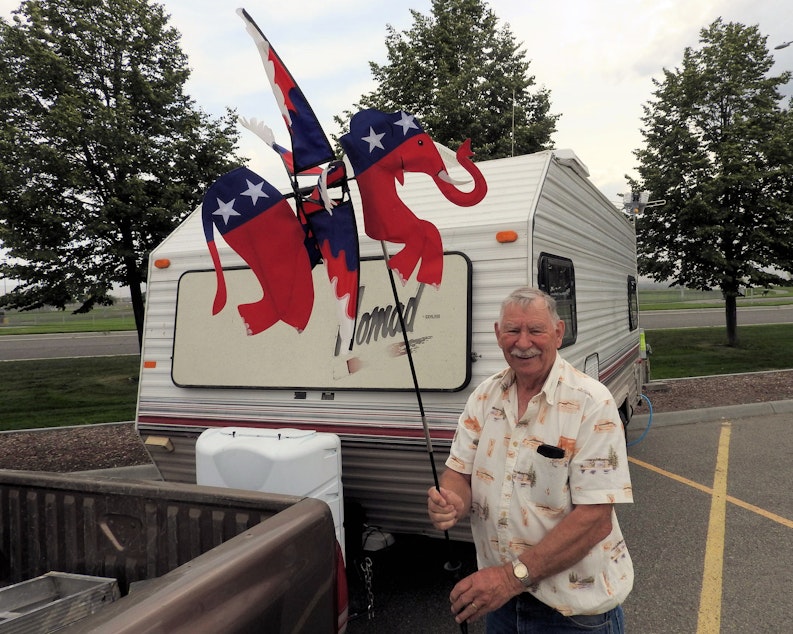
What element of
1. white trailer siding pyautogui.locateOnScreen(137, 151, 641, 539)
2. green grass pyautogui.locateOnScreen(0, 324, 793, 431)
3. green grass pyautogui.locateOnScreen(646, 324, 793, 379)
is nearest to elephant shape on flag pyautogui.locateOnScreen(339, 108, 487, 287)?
white trailer siding pyautogui.locateOnScreen(137, 151, 641, 539)

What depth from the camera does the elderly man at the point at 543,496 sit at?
1848 millimetres

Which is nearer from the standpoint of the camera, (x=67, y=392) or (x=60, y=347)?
(x=67, y=392)

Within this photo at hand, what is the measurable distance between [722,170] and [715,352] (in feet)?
15.1

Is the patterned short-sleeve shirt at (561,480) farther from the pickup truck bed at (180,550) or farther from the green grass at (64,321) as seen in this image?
the green grass at (64,321)

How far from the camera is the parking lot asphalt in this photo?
11.9ft

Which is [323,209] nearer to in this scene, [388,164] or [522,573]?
[388,164]

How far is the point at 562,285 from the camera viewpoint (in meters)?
4.22

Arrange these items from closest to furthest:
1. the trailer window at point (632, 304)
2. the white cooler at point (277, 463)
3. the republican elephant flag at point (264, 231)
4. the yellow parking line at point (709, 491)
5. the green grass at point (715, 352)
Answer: the republican elephant flag at point (264, 231)
the white cooler at point (277, 463)
the yellow parking line at point (709, 491)
the trailer window at point (632, 304)
the green grass at point (715, 352)

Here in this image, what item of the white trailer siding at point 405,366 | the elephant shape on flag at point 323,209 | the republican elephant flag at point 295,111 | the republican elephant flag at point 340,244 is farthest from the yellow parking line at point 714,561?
the republican elephant flag at point 295,111

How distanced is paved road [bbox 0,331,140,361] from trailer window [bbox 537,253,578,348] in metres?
18.2

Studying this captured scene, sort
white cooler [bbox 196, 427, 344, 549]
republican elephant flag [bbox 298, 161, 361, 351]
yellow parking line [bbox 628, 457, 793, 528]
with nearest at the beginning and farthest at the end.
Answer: republican elephant flag [bbox 298, 161, 361, 351] < white cooler [bbox 196, 427, 344, 549] < yellow parking line [bbox 628, 457, 793, 528]

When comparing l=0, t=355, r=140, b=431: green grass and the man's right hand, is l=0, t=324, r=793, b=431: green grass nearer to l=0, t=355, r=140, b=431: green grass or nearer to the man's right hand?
l=0, t=355, r=140, b=431: green grass

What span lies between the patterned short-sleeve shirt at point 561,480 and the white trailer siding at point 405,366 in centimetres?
139

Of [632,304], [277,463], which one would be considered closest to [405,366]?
[277,463]
